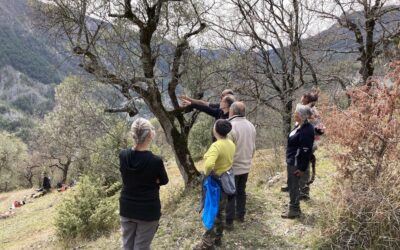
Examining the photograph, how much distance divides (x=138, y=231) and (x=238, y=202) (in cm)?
228

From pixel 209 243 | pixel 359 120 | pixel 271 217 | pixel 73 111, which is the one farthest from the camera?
pixel 73 111

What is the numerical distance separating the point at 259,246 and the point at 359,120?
7.58ft

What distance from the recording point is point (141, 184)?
4344mm

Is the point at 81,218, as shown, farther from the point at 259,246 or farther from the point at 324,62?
the point at 324,62

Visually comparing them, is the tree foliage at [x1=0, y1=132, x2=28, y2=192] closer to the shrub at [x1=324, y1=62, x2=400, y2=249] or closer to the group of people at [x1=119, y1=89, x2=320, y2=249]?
the group of people at [x1=119, y1=89, x2=320, y2=249]

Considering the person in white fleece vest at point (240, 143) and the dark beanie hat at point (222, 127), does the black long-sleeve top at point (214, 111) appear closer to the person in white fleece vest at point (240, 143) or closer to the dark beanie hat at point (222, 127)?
the person in white fleece vest at point (240, 143)

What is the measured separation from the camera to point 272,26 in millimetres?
13953

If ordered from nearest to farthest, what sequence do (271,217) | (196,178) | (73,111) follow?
(271,217), (196,178), (73,111)

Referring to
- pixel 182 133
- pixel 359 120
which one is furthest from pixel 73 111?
pixel 359 120

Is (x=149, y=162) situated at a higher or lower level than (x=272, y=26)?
lower

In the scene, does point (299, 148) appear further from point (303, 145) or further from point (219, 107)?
point (219, 107)

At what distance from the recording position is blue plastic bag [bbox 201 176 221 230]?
5082 mm

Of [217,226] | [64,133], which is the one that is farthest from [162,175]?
[64,133]

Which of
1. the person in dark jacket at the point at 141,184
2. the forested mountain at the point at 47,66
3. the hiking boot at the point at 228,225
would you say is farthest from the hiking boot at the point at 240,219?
the forested mountain at the point at 47,66
